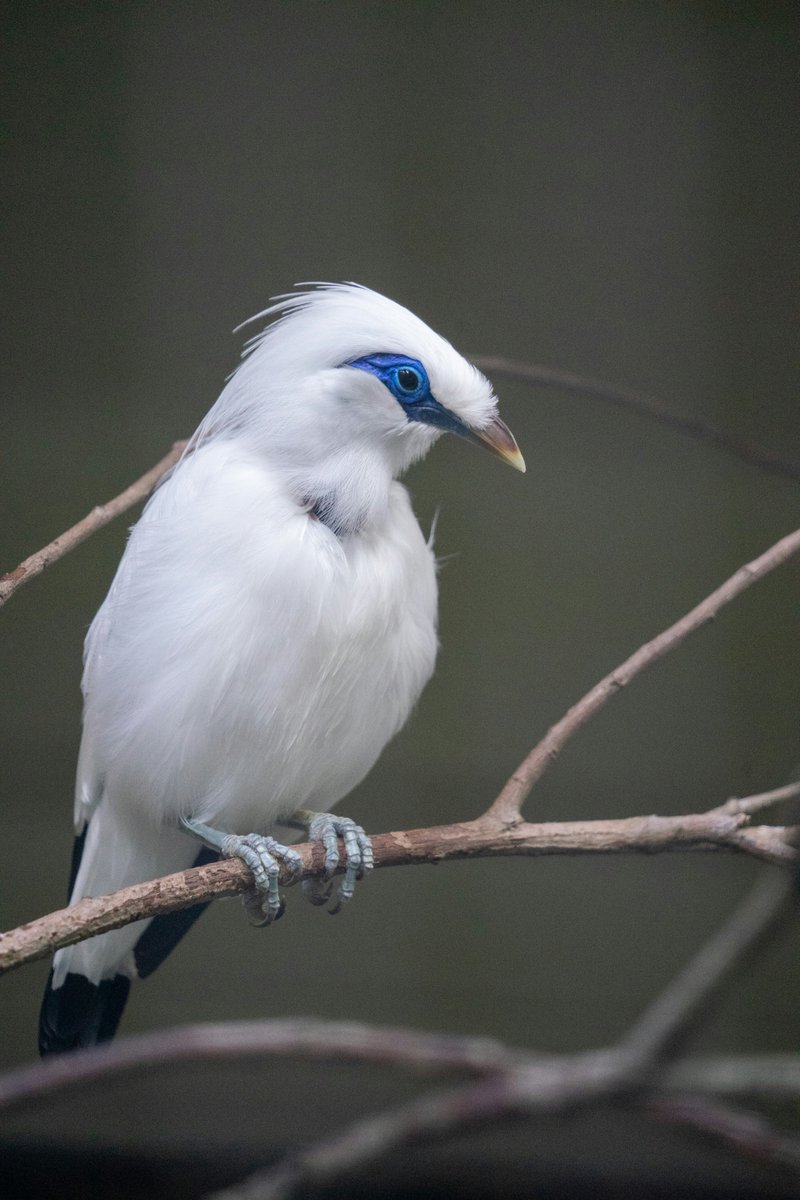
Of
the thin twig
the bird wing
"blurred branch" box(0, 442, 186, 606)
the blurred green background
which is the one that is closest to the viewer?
the thin twig

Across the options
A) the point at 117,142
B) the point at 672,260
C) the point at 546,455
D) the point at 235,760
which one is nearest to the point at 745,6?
the point at 672,260

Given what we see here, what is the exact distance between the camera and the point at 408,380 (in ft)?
3.47

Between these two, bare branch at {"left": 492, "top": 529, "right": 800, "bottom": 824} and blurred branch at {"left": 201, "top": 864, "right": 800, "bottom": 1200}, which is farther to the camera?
bare branch at {"left": 492, "top": 529, "right": 800, "bottom": 824}

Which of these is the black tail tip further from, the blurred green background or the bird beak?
the bird beak

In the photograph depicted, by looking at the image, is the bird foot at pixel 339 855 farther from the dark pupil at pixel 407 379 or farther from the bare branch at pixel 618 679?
the dark pupil at pixel 407 379

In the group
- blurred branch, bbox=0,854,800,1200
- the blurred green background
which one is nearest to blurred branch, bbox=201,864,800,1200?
→ blurred branch, bbox=0,854,800,1200

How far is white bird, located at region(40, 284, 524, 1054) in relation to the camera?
3.42ft

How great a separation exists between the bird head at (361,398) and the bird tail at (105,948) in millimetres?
437

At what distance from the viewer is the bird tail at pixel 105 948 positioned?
3.84 ft

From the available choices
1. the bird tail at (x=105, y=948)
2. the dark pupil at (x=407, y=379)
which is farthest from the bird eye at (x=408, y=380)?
the bird tail at (x=105, y=948)

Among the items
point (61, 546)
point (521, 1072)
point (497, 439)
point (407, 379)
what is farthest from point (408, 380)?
point (521, 1072)

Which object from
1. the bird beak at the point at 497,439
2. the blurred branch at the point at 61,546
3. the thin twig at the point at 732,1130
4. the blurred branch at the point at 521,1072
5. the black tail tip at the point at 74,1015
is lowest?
the black tail tip at the point at 74,1015

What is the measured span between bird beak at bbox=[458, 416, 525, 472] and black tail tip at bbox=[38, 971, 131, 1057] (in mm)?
714

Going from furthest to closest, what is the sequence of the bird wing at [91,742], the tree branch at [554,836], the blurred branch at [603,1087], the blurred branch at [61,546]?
1. the bird wing at [91,742]
2. the blurred branch at [61,546]
3. the tree branch at [554,836]
4. the blurred branch at [603,1087]
